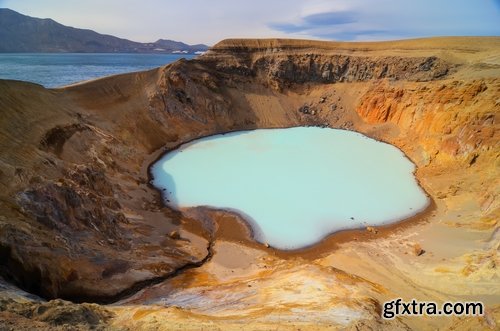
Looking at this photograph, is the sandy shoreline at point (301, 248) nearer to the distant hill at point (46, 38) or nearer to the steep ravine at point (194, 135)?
the steep ravine at point (194, 135)

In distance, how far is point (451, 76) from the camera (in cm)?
2936

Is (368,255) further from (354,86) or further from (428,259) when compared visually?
(354,86)

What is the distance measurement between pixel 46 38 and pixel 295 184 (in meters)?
112

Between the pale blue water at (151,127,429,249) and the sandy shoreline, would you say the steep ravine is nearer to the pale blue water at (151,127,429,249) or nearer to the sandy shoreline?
the sandy shoreline

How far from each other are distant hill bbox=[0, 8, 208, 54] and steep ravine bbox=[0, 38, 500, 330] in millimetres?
83920

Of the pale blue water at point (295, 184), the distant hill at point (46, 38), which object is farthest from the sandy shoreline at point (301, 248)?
the distant hill at point (46, 38)

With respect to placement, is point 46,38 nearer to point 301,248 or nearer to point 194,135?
point 194,135

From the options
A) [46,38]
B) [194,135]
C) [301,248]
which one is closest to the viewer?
[301,248]

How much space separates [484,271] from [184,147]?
21.4 metres

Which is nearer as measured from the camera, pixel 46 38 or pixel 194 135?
pixel 194 135

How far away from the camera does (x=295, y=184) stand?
2025 centimetres

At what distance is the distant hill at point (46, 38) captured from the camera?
91.2 metres

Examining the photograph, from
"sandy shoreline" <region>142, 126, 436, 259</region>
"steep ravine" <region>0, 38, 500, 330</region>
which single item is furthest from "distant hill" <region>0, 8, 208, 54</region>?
"sandy shoreline" <region>142, 126, 436, 259</region>

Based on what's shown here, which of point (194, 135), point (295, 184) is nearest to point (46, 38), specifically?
point (194, 135)
